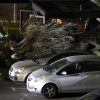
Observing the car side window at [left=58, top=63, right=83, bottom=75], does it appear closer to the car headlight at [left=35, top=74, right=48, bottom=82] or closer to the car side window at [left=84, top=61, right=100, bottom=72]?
the car side window at [left=84, top=61, right=100, bottom=72]

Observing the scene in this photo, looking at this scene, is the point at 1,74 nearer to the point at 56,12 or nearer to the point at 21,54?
the point at 21,54

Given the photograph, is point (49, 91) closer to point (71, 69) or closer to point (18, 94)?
point (71, 69)

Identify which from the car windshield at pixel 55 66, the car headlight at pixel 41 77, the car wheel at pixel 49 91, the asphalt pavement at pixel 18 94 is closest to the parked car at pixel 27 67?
the asphalt pavement at pixel 18 94

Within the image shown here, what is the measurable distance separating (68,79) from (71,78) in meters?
0.12

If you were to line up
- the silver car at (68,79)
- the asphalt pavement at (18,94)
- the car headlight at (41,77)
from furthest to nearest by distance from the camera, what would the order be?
the asphalt pavement at (18,94)
the car headlight at (41,77)
the silver car at (68,79)

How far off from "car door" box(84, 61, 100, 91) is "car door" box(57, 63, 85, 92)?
0.62ft

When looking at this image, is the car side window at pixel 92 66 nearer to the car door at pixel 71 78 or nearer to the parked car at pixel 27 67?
the car door at pixel 71 78

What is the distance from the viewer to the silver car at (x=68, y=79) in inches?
619

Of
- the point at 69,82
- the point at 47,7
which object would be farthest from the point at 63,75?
the point at 47,7

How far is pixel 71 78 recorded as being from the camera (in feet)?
51.6

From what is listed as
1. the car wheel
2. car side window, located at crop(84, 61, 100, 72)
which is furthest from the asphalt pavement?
car side window, located at crop(84, 61, 100, 72)

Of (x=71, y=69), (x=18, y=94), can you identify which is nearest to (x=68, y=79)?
(x=71, y=69)

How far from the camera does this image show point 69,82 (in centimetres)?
1570

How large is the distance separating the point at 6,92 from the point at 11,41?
22.0ft
